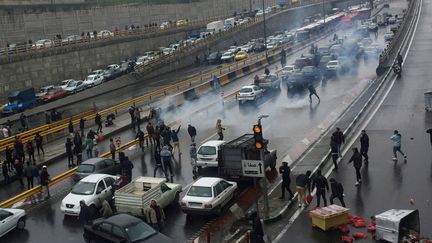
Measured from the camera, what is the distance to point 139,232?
53.8 ft

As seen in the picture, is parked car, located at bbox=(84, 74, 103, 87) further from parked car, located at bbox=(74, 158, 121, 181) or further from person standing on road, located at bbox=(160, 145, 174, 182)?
person standing on road, located at bbox=(160, 145, 174, 182)

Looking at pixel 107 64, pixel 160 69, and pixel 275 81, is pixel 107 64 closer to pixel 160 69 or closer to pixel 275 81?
pixel 160 69

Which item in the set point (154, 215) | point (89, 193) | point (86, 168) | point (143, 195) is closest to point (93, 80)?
point (86, 168)

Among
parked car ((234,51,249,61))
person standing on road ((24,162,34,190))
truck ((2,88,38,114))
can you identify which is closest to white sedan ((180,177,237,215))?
person standing on road ((24,162,34,190))

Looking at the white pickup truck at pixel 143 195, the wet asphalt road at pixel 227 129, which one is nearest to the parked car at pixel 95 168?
the wet asphalt road at pixel 227 129

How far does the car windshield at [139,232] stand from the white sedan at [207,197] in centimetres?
293

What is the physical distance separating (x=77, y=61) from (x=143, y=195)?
42225mm

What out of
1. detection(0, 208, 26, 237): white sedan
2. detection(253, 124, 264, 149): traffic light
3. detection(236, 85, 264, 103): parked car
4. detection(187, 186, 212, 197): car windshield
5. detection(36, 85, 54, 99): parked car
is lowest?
detection(36, 85, 54, 99): parked car

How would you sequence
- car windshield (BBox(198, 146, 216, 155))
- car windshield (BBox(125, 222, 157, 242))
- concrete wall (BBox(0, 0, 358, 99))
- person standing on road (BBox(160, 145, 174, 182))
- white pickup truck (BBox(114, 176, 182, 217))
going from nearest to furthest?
1. car windshield (BBox(125, 222, 157, 242))
2. white pickup truck (BBox(114, 176, 182, 217))
3. person standing on road (BBox(160, 145, 174, 182))
4. car windshield (BBox(198, 146, 216, 155))
5. concrete wall (BBox(0, 0, 358, 99))

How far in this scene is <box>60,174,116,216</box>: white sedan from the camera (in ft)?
67.5

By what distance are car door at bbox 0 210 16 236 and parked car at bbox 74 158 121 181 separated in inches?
186

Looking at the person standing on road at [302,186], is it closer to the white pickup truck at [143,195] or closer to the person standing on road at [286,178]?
the person standing on road at [286,178]

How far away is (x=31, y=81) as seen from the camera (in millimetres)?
52969

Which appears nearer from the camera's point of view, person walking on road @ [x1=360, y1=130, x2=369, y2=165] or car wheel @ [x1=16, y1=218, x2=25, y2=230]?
car wheel @ [x1=16, y1=218, x2=25, y2=230]
